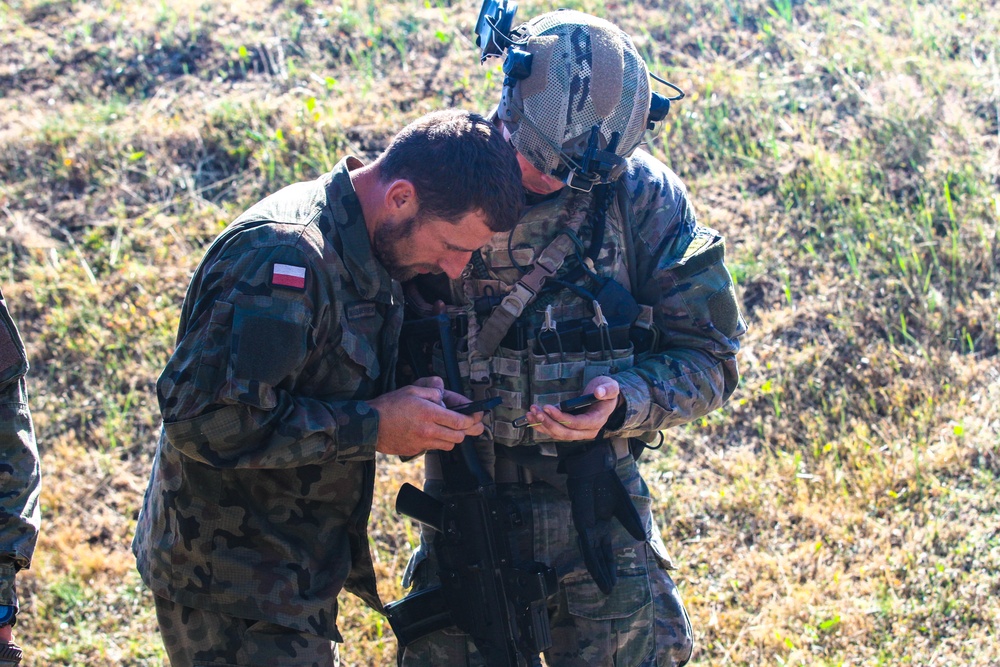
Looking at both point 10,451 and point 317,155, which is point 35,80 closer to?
point 317,155

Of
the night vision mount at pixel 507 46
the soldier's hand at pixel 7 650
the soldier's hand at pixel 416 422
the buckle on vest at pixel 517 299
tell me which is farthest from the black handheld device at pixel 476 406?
the soldier's hand at pixel 7 650

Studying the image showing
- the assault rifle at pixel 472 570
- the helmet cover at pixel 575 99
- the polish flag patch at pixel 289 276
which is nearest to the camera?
the polish flag patch at pixel 289 276

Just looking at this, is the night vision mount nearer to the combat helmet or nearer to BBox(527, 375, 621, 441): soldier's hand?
the combat helmet

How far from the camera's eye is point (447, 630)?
337 centimetres

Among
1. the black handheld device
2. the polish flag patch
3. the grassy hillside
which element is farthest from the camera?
the grassy hillside

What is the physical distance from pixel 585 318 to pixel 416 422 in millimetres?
690

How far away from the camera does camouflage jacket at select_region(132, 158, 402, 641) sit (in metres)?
2.80

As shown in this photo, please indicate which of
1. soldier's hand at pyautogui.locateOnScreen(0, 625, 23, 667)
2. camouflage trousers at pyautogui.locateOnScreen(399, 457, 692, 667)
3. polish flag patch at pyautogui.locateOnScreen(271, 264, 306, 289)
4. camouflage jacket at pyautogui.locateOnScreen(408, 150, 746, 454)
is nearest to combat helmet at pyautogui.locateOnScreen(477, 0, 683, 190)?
camouflage jacket at pyautogui.locateOnScreen(408, 150, 746, 454)

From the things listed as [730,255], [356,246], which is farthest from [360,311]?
[730,255]

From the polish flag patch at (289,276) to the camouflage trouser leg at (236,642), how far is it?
3.20 feet

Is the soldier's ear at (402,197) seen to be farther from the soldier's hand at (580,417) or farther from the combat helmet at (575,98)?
the soldier's hand at (580,417)

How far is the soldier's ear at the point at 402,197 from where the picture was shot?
9.78ft

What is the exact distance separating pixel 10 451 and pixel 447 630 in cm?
141

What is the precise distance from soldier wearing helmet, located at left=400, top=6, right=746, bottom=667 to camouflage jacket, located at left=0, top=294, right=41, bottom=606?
3.81 feet
